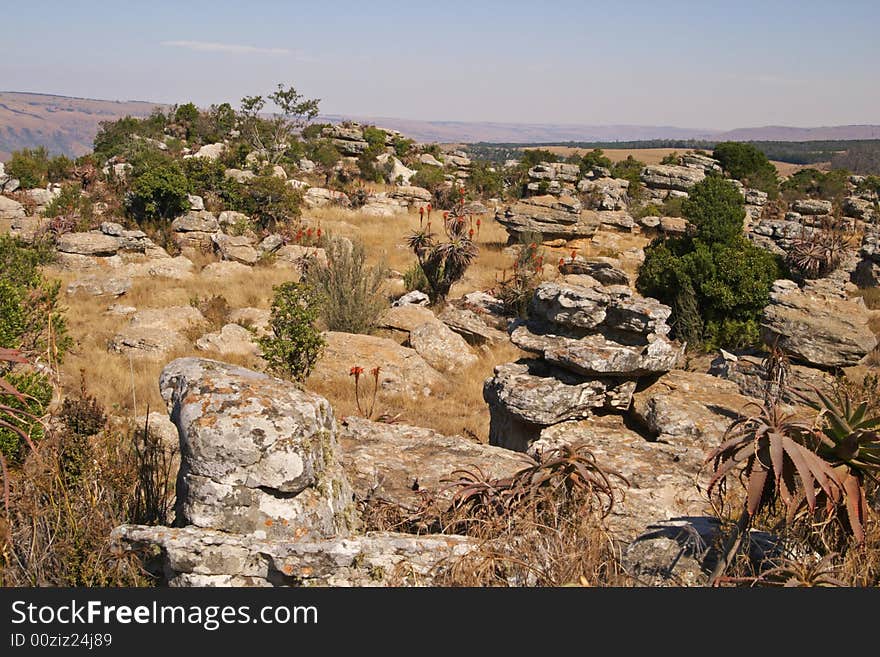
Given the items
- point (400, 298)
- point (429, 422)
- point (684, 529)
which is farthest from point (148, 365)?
point (684, 529)

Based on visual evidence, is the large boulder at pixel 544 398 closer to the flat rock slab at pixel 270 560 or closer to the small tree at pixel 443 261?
the flat rock slab at pixel 270 560

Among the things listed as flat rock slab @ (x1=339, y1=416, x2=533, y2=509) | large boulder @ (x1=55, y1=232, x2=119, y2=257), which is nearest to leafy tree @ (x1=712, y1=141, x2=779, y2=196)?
large boulder @ (x1=55, y1=232, x2=119, y2=257)

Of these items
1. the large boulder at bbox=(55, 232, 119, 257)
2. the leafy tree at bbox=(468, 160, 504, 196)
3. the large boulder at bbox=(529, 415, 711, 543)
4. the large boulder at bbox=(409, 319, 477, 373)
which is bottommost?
the large boulder at bbox=(409, 319, 477, 373)

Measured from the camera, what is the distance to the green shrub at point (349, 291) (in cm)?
1325

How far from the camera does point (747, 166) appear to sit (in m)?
40.1

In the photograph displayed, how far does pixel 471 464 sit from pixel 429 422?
3.94 meters

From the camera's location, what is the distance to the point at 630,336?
8227 mm

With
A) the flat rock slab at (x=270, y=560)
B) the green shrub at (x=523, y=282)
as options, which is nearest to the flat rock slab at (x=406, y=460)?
the flat rock slab at (x=270, y=560)

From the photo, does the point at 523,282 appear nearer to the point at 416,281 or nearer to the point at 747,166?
the point at 416,281

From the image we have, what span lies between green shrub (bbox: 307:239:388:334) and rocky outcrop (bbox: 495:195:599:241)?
27.4 ft

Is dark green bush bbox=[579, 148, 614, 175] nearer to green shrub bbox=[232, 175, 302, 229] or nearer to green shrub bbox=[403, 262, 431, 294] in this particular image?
green shrub bbox=[232, 175, 302, 229]

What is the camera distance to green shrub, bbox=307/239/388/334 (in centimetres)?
1325

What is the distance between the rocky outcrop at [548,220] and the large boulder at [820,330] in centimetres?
1071

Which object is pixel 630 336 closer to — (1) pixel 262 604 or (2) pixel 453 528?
(2) pixel 453 528
